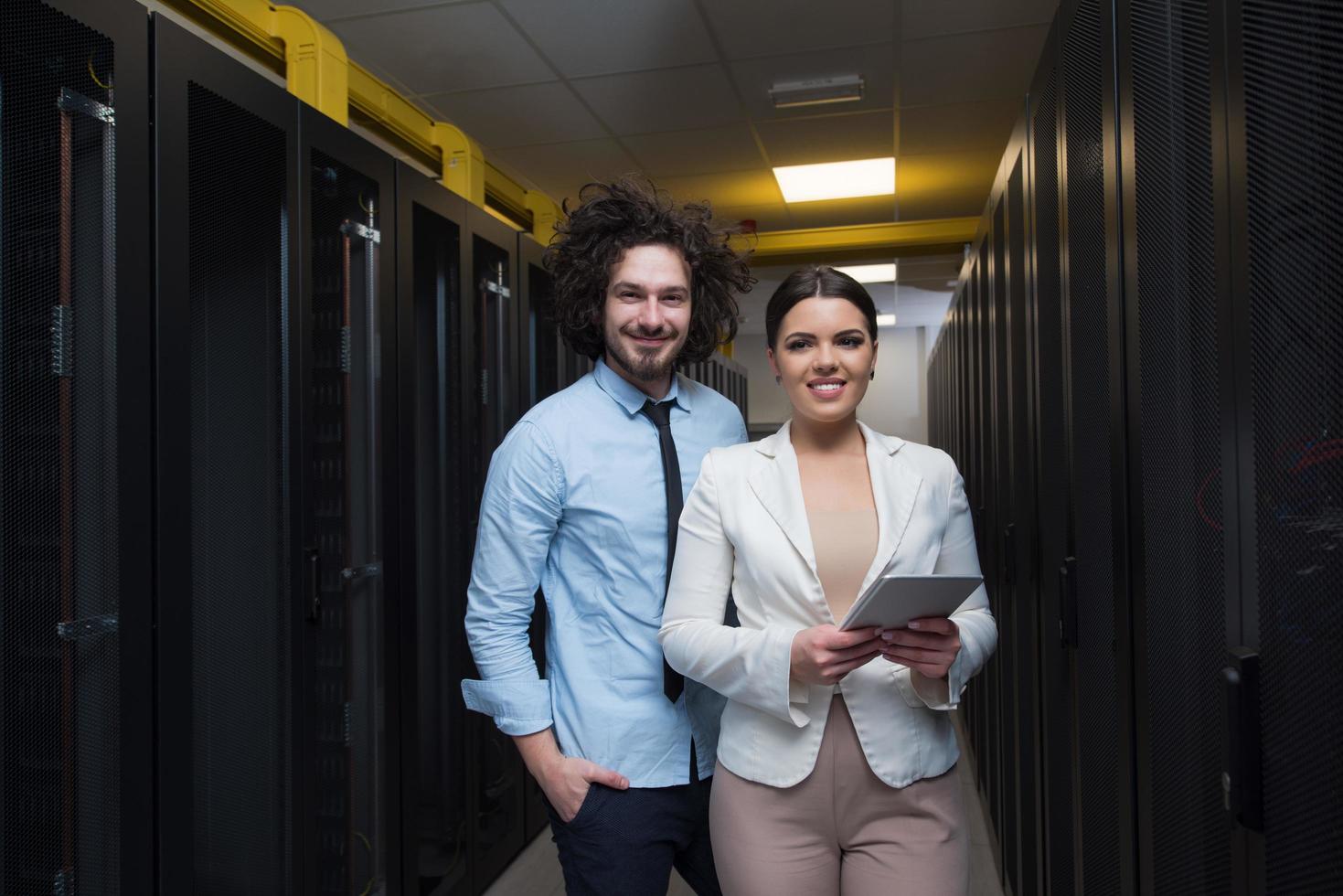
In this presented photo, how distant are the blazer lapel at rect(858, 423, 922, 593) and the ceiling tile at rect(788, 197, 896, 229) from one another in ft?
13.8

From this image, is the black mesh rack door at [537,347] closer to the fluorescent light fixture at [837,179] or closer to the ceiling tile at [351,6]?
the ceiling tile at [351,6]

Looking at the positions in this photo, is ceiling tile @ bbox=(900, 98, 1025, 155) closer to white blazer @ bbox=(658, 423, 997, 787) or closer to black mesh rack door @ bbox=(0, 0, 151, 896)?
white blazer @ bbox=(658, 423, 997, 787)

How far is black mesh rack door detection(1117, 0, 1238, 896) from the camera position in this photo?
0.79 meters

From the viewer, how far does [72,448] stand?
1.23 meters

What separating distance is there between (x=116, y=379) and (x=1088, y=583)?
143 cm

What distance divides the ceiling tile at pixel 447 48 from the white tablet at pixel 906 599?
265 centimetres

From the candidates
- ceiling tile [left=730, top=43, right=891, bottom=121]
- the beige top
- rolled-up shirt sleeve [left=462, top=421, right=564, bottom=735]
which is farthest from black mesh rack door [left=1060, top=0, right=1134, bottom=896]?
ceiling tile [left=730, top=43, right=891, bottom=121]

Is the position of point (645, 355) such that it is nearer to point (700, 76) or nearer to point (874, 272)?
point (700, 76)

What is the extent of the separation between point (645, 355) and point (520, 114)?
2.87 m

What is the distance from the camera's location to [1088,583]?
4.21 ft

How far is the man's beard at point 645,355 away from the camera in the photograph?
1.45 meters

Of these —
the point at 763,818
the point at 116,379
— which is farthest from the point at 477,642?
the point at 116,379

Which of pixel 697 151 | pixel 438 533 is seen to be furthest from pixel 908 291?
pixel 438 533

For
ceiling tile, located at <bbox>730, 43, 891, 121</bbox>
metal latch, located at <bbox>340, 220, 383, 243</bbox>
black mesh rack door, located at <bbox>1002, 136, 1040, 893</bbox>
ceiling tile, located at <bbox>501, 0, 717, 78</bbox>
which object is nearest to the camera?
black mesh rack door, located at <bbox>1002, 136, 1040, 893</bbox>
